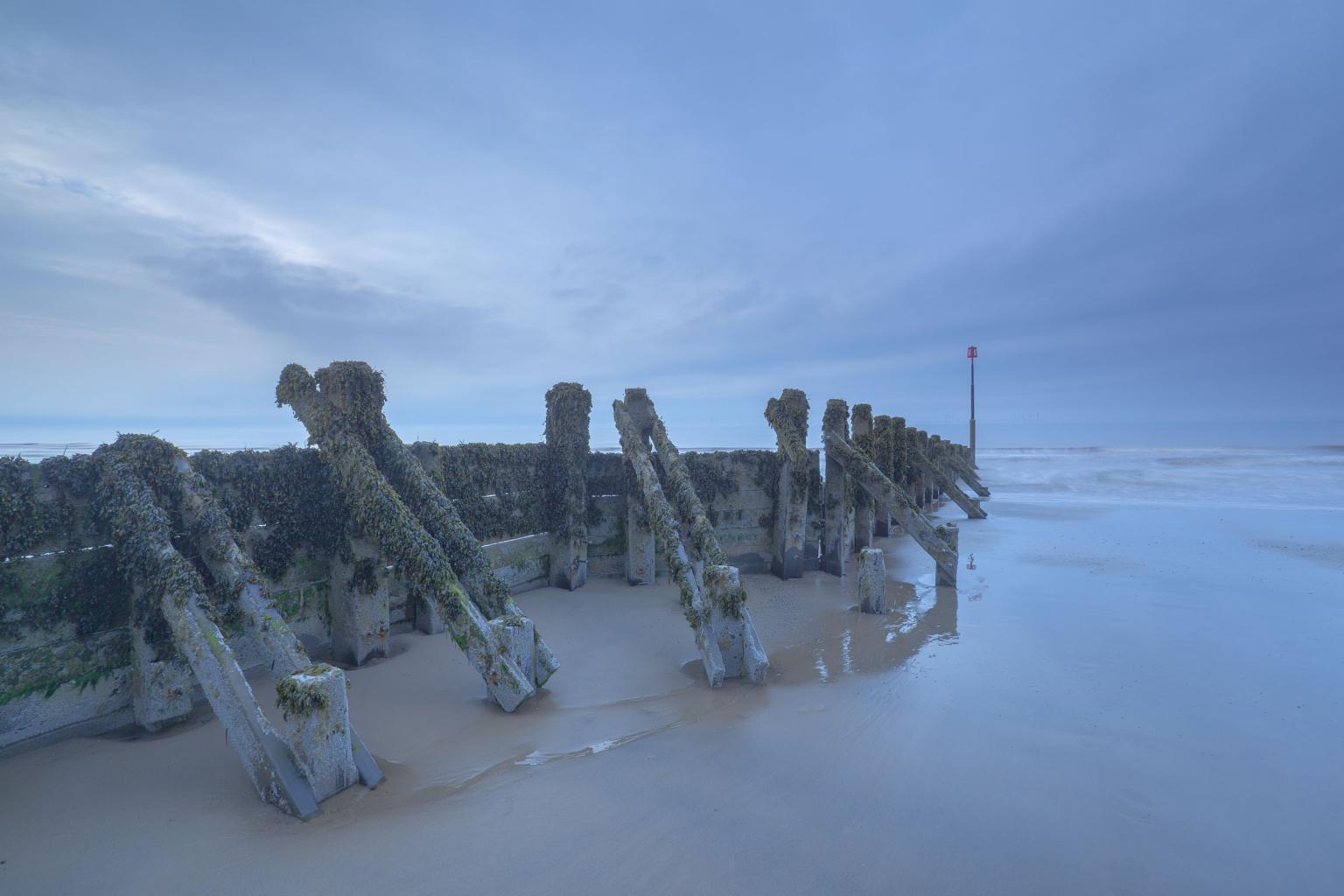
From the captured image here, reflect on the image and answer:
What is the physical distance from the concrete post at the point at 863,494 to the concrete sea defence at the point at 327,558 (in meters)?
2.67

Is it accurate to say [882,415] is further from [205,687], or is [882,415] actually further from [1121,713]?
[205,687]

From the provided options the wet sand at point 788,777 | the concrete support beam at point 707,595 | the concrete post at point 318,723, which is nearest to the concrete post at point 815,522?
the wet sand at point 788,777

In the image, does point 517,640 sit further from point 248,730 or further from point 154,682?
point 154,682

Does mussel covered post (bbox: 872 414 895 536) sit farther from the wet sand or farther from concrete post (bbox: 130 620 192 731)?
concrete post (bbox: 130 620 192 731)

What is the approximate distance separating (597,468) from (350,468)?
Answer: 14.8 feet

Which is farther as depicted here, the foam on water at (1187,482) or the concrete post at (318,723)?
the foam on water at (1187,482)

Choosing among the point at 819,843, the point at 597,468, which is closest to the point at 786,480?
the point at 597,468

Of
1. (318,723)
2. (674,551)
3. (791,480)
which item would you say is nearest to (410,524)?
(318,723)

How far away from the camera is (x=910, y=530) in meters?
11.1

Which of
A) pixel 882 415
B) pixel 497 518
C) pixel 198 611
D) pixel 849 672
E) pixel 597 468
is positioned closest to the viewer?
pixel 198 611

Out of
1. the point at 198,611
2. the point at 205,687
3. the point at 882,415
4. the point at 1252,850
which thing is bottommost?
the point at 1252,850

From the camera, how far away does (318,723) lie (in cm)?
407

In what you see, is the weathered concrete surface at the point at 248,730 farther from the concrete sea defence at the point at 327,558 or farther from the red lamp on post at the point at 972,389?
the red lamp on post at the point at 972,389

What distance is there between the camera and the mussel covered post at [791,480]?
1115 centimetres
